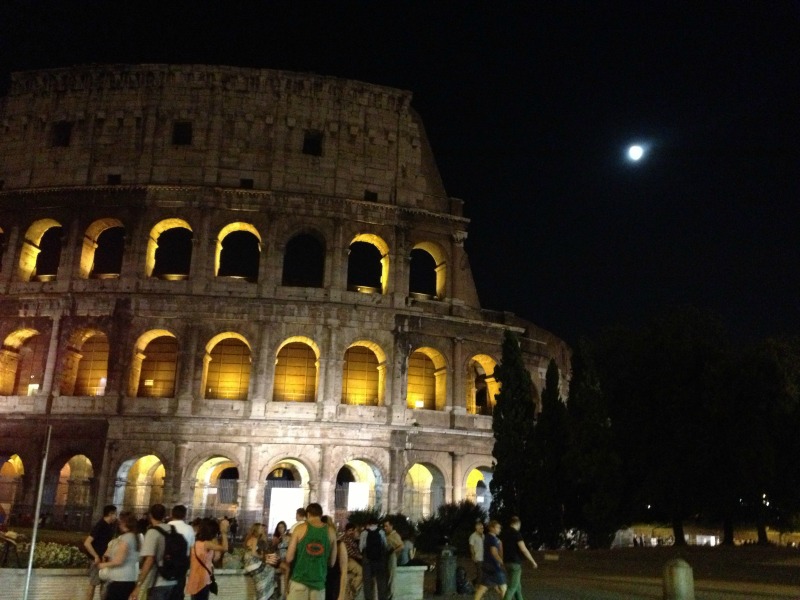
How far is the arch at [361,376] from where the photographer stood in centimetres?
2745

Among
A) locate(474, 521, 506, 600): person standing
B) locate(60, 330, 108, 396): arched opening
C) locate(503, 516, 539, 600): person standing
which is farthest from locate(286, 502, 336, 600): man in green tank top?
locate(60, 330, 108, 396): arched opening

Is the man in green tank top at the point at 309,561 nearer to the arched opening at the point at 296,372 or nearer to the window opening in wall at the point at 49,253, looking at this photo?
the arched opening at the point at 296,372

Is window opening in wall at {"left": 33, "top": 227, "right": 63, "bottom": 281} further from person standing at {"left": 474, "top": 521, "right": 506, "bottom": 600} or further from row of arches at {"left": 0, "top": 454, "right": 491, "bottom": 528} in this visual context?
person standing at {"left": 474, "top": 521, "right": 506, "bottom": 600}

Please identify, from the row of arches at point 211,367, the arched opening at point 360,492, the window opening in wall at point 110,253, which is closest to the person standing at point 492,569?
the arched opening at point 360,492

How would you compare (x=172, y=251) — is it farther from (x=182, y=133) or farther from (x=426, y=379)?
(x=426, y=379)

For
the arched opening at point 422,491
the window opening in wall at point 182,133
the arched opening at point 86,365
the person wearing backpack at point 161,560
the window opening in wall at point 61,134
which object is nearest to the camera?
the person wearing backpack at point 161,560

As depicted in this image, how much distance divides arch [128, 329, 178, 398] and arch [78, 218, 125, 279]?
10.1 ft

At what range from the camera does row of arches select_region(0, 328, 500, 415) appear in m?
26.2

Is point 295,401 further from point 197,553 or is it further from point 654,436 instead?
point 197,553

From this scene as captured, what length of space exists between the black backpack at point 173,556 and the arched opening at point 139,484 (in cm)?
1891

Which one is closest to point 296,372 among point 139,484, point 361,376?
point 361,376

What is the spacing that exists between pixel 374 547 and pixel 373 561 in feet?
0.80

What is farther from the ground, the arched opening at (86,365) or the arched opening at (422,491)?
the arched opening at (86,365)

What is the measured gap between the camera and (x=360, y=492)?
2589 centimetres
